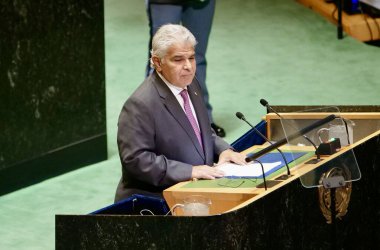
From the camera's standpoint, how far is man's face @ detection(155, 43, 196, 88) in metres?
5.95

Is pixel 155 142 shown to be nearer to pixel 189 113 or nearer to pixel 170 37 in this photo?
pixel 189 113

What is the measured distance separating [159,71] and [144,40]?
19.8ft

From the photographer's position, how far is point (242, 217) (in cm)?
504

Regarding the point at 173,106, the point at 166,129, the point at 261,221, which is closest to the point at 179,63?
the point at 173,106

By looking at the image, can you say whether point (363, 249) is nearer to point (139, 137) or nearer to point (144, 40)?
point (139, 137)

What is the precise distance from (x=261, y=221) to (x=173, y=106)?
113 cm

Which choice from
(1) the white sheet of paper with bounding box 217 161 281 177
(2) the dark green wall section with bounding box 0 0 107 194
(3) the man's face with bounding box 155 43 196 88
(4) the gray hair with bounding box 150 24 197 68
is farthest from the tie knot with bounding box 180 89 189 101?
(2) the dark green wall section with bounding box 0 0 107 194

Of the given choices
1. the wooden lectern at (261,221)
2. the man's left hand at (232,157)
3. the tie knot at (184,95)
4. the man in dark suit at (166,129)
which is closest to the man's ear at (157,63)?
the man in dark suit at (166,129)

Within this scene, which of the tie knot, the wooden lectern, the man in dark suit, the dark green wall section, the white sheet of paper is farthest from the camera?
the dark green wall section

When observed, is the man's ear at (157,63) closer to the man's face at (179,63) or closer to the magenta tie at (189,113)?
the man's face at (179,63)

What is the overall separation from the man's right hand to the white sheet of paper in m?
0.04

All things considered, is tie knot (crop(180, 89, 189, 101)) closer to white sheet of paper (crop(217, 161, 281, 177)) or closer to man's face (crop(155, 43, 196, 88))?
man's face (crop(155, 43, 196, 88))

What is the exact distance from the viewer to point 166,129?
→ 19.9 ft

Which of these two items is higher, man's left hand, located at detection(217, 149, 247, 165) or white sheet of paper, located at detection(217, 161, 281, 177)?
white sheet of paper, located at detection(217, 161, 281, 177)
